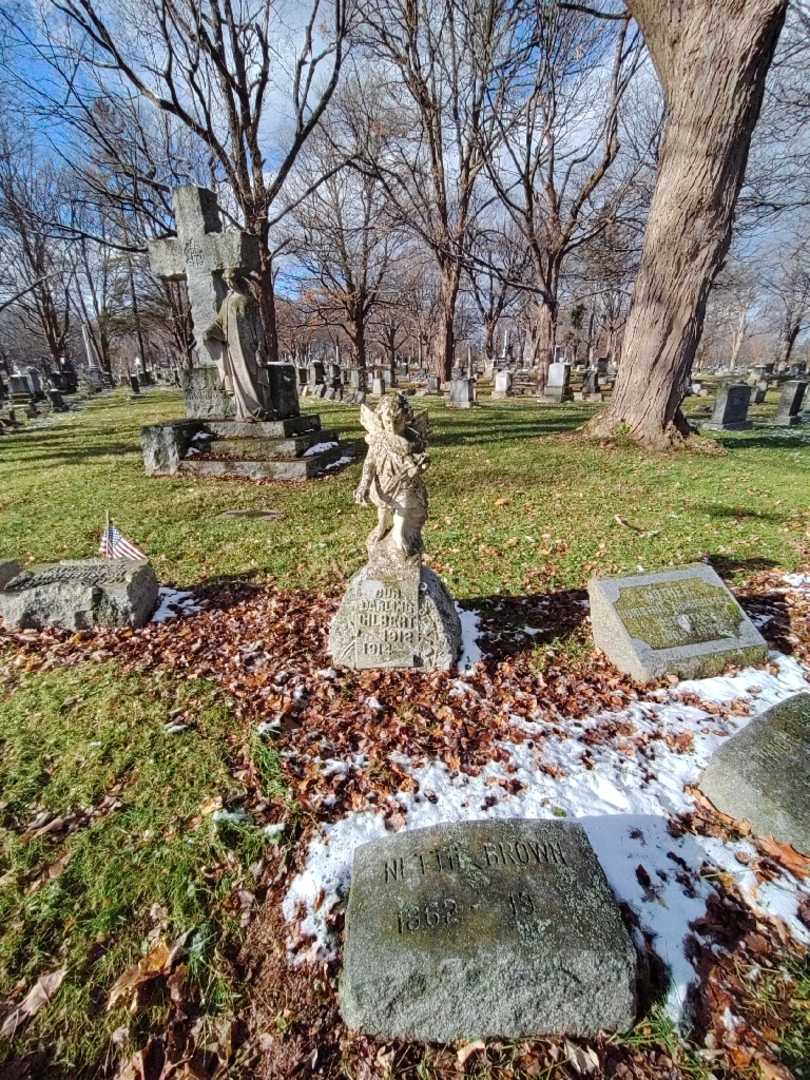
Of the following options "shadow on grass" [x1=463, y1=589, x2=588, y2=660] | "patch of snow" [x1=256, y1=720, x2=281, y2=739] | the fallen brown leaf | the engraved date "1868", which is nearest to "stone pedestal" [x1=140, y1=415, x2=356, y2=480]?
"shadow on grass" [x1=463, y1=589, x2=588, y2=660]

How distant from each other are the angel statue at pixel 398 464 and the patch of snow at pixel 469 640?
1026 millimetres

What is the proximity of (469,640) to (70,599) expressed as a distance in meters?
3.78

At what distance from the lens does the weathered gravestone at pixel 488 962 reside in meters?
1.79

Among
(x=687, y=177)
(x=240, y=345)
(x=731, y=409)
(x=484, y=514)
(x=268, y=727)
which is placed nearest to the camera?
(x=268, y=727)

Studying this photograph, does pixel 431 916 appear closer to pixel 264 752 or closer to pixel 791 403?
pixel 264 752

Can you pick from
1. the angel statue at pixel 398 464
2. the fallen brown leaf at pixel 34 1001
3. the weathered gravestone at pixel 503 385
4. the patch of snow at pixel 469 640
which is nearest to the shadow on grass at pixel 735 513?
the patch of snow at pixel 469 640

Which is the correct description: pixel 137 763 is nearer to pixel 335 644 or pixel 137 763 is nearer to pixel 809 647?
pixel 335 644

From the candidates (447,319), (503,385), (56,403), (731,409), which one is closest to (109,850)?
(731,409)

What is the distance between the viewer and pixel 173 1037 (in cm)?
189

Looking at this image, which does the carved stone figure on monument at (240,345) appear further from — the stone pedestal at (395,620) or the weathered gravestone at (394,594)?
the stone pedestal at (395,620)

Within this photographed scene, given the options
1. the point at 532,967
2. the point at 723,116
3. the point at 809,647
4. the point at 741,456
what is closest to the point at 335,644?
the point at 532,967

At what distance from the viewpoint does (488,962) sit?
1.79 metres

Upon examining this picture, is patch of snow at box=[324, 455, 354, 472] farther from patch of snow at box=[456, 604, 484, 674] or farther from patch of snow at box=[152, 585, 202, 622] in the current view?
patch of snow at box=[456, 604, 484, 674]

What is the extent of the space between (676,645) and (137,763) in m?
4.00
